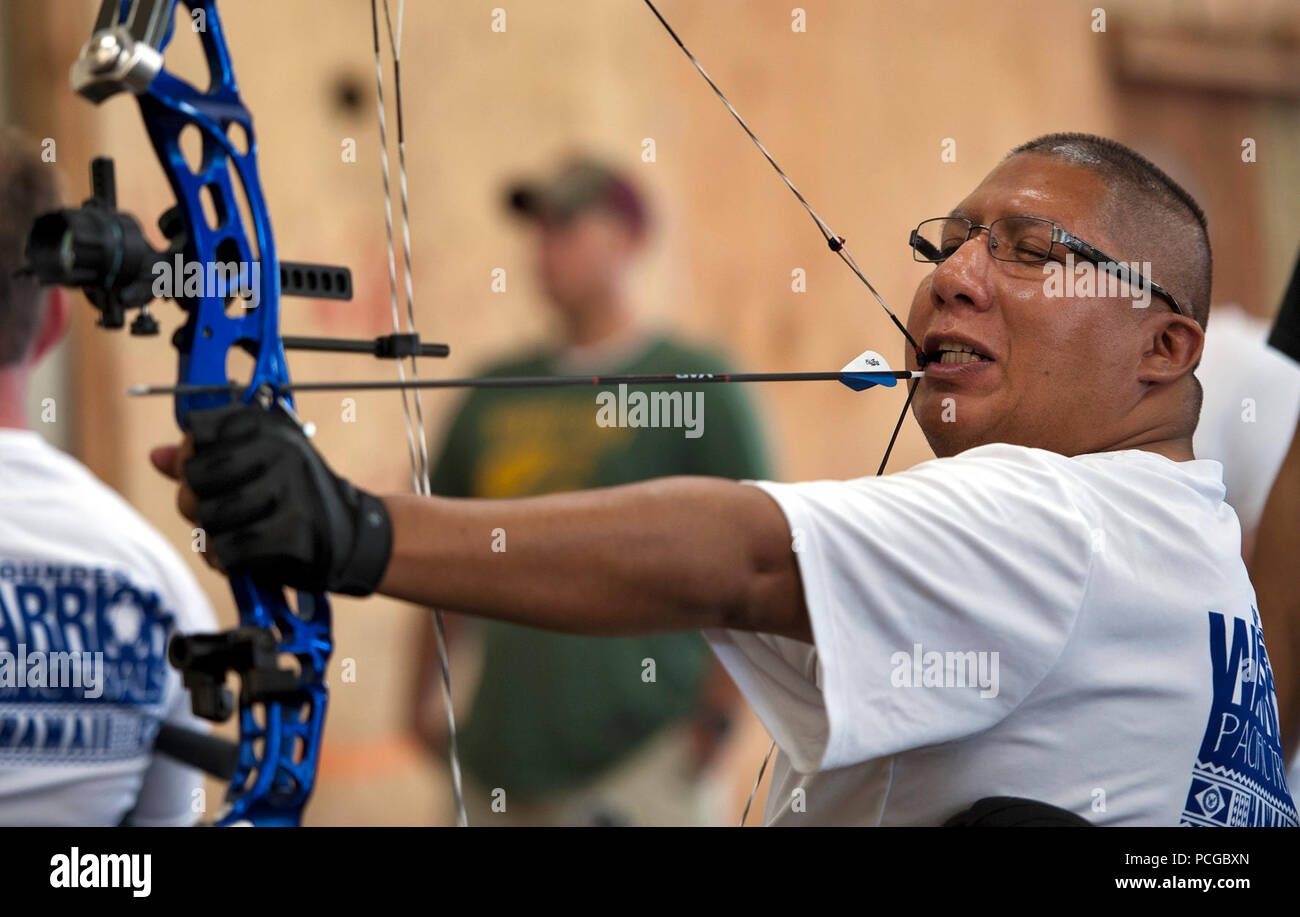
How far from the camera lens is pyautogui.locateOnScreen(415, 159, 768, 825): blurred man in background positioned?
2506mm

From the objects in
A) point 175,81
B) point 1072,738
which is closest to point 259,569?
point 175,81

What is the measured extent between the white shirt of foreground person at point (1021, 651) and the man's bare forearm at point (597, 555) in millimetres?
39

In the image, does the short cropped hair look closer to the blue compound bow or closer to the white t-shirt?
the blue compound bow

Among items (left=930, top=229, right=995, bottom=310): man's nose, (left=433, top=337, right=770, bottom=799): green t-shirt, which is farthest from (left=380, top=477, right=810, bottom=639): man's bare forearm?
(left=433, top=337, right=770, bottom=799): green t-shirt

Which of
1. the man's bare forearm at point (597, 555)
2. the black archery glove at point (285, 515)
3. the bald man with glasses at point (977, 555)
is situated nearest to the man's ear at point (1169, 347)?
the bald man with glasses at point (977, 555)

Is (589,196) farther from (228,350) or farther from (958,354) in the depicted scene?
(228,350)

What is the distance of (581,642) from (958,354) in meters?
1.29

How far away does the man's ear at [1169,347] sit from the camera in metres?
1.40

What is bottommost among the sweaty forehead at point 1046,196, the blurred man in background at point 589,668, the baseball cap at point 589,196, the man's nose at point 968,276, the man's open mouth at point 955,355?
the blurred man in background at point 589,668

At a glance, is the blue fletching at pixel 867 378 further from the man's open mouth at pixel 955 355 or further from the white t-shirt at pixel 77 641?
the white t-shirt at pixel 77 641

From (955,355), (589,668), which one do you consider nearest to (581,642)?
(589,668)

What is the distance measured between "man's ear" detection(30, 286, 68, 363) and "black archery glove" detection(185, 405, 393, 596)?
114cm

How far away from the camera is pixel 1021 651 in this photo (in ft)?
3.67
